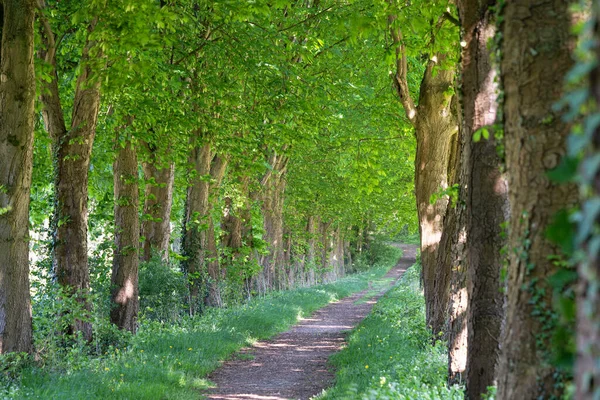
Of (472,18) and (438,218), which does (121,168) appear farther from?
(472,18)

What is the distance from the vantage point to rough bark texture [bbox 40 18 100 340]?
11.9 meters

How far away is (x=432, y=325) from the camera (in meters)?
12.7

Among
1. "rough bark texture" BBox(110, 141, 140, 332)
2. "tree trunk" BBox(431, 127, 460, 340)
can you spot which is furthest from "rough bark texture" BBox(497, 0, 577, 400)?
"rough bark texture" BBox(110, 141, 140, 332)

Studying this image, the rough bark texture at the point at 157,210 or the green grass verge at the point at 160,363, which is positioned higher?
the rough bark texture at the point at 157,210

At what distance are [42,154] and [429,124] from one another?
1061 cm

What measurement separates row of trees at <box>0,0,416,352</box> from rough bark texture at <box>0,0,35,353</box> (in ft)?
0.07

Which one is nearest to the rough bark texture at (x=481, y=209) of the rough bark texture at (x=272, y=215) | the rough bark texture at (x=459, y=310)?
the rough bark texture at (x=459, y=310)

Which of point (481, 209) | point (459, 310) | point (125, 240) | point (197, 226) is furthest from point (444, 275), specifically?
point (197, 226)

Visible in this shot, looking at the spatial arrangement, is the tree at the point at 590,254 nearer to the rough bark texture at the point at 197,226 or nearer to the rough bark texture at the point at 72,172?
the rough bark texture at the point at 72,172

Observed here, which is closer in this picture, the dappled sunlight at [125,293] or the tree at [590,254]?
the tree at [590,254]

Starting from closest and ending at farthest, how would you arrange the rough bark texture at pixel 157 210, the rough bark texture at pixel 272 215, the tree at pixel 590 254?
the tree at pixel 590 254 < the rough bark texture at pixel 157 210 < the rough bark texture at pixel 272 215

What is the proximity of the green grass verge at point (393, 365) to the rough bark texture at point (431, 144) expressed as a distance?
1.00 metres

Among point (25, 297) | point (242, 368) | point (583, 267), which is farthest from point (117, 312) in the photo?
point (583, 267)

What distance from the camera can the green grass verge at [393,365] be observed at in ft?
22.3
